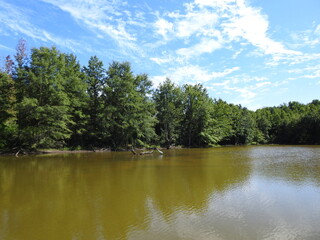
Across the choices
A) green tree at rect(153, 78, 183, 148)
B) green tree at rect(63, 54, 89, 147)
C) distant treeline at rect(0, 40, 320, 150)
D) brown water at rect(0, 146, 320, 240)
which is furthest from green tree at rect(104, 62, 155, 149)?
brown water at rect(0, 146, 320, 240)

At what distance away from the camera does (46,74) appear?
29.7 m

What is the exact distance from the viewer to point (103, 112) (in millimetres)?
38344

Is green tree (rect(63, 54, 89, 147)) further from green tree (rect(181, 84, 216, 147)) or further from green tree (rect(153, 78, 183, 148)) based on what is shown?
green tree (rect(181, 84, 216, 147))

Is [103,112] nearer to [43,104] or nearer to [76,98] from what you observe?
[76,98]

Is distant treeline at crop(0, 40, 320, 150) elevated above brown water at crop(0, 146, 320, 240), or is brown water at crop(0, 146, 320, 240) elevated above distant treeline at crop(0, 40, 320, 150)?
distant treeline at crop(0, 40, 320, 150)

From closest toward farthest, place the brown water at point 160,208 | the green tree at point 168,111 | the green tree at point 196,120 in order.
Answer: the brown water at point 160,208, the green tree at point 168,111, the green tree at point 196,120

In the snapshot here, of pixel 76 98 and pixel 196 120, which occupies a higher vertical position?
pixel 76 98

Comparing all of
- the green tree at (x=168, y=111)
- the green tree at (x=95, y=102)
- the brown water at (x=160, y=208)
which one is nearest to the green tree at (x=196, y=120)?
the green tree at (x=168, y=111)

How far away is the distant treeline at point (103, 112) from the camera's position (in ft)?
96.1

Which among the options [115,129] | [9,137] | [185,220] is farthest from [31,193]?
[115,129]

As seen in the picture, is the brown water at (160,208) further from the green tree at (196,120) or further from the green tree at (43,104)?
the green tree at (196,120)

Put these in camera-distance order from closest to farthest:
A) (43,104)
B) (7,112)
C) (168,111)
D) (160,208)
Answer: (160,208), (7,112), (43,104), (168,111)

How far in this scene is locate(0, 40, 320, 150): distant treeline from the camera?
1153 inches

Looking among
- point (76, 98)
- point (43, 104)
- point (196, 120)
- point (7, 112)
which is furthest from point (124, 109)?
point (196, 120)
